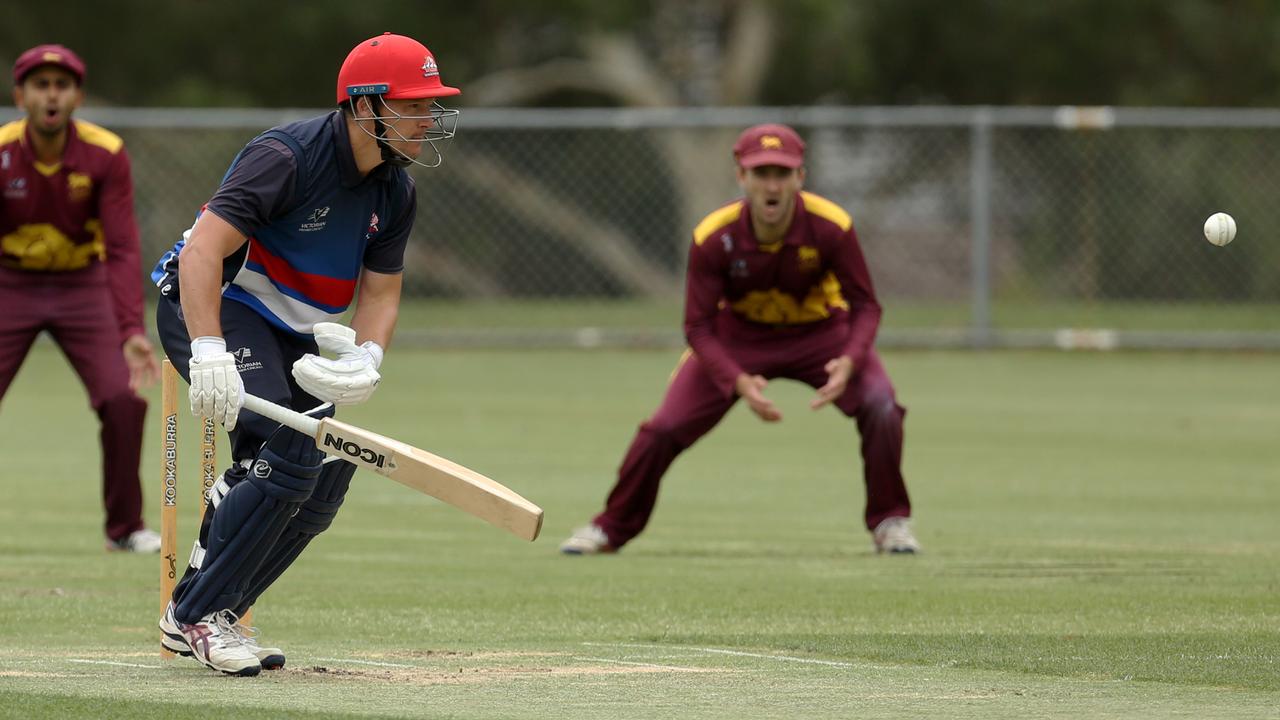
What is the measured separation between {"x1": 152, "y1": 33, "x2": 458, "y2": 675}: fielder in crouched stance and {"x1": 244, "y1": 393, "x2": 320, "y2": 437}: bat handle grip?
0.07 m

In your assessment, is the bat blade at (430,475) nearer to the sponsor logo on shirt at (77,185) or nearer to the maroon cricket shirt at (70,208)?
the maroon cricket shirt at (70,208)

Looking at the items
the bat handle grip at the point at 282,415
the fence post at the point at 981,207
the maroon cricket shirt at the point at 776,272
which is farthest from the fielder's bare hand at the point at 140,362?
the fence post at the point at 981,207

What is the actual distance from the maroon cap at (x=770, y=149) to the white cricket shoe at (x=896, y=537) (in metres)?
Result: 1.73

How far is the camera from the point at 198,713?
584cm

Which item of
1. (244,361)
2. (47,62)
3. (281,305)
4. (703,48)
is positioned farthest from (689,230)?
(244,361)

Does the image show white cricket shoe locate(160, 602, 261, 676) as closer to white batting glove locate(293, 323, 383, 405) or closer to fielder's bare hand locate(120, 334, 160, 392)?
white batting glove locate(293, 323, 383, 405)

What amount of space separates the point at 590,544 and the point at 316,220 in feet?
12.2

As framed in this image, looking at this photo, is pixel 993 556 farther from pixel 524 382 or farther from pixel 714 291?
pixel 524 382

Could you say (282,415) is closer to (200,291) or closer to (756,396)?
(200,291)

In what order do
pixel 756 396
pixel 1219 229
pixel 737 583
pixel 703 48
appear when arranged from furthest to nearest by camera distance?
pixel 703 48, pixel 756 396, pixel 737 583, pixel 1219 229

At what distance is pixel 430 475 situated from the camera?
6543 millimetres

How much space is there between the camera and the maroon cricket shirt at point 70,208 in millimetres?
10242

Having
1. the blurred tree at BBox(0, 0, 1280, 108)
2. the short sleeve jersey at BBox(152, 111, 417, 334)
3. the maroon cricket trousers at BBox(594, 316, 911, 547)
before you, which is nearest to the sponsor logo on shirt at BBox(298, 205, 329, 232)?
the short sleeve jersey at BBox(152, 111, 417, 334)

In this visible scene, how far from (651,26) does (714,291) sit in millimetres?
23225
